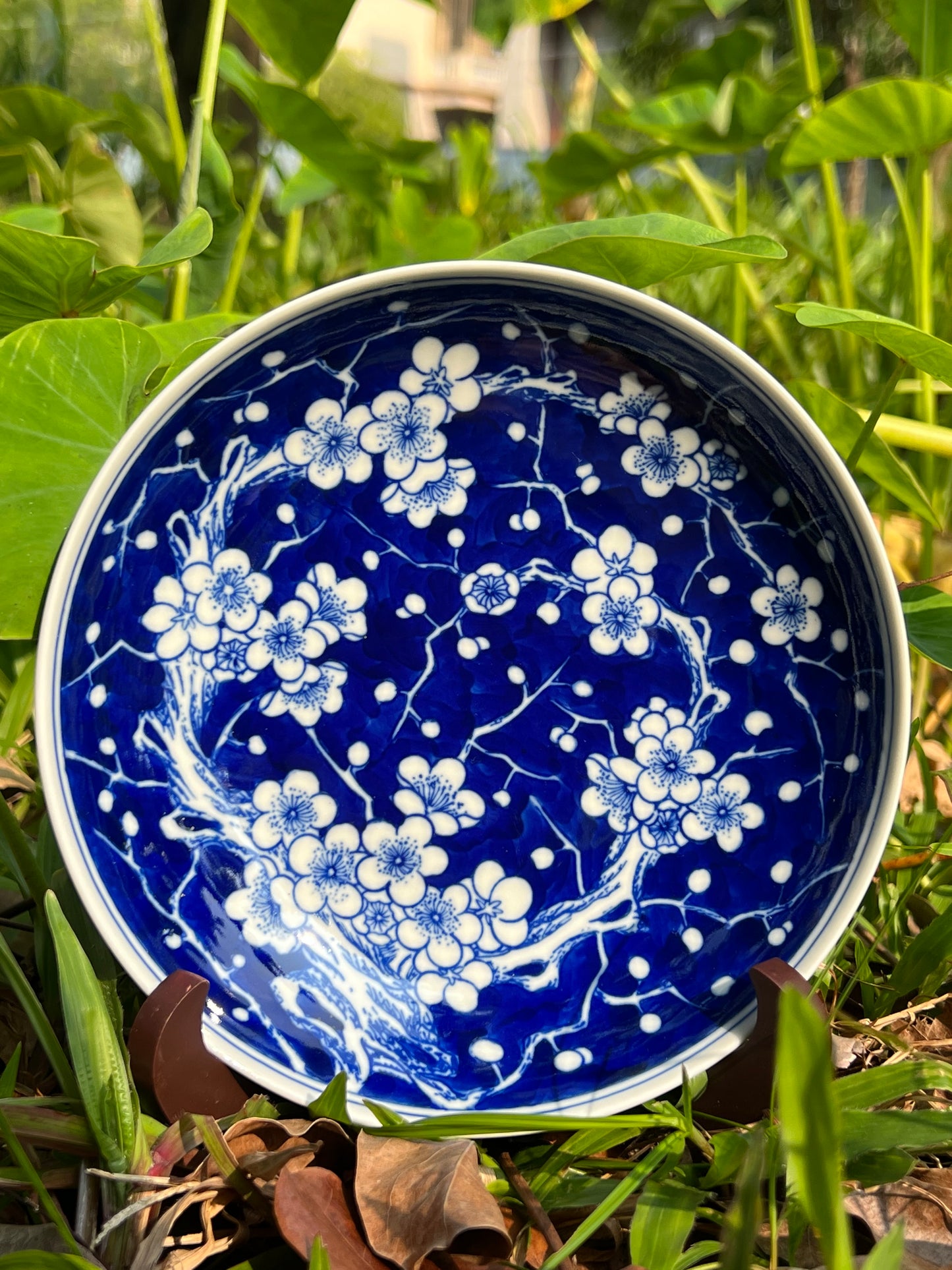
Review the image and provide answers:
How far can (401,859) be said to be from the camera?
611 mm

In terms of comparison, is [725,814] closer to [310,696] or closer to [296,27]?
[310,696]

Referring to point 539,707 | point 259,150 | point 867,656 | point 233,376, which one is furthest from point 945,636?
point 259,150

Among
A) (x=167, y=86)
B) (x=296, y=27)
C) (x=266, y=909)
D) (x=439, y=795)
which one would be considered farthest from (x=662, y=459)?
(x=167, y=86)

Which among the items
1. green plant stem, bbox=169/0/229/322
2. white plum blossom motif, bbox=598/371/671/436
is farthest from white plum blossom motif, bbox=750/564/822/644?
green plant stem, bbox=169/0/229/322

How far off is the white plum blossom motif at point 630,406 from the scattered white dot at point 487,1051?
0.39m

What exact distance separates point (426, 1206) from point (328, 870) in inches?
8.4

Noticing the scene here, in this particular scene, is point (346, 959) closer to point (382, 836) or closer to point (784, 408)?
point (382, 836)

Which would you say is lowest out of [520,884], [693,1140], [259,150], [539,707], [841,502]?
[693,1140]

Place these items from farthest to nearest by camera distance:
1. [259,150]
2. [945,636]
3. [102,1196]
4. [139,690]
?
[259,150], [945,636], [139,690], [102,1196]

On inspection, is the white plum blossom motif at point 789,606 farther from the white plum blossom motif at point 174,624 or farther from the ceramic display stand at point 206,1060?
the white plum blossom motif at point 174,624

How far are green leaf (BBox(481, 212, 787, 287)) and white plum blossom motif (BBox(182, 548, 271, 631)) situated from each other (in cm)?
28

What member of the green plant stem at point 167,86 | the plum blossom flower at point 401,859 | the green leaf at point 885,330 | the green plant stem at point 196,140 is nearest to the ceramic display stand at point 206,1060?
the plum blossom flower at point 401,859

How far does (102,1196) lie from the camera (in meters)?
0.47

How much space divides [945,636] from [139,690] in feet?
1.87
